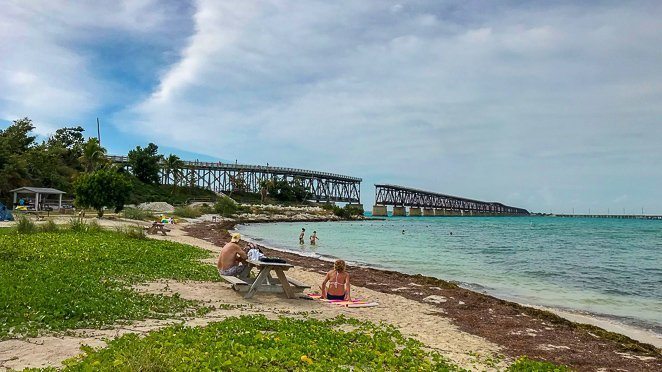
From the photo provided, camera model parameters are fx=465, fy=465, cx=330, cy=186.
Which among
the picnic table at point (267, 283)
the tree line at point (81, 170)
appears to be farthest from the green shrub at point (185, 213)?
the picnic table at point (267, 283)

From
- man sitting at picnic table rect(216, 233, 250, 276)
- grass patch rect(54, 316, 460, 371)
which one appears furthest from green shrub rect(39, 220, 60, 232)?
grass patch rect(54, 316, 460, 371)

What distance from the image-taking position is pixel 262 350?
5.92m

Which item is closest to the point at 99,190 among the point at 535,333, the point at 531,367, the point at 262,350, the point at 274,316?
the point at 274,316

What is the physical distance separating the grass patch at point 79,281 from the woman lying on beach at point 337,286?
3296 mm

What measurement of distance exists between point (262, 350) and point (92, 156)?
212 ft

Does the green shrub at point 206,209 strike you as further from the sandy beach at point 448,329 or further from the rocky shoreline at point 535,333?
the sandy beach at point 448,329

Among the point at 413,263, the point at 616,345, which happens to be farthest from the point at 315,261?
the point at 616,345

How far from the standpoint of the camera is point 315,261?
22.6m

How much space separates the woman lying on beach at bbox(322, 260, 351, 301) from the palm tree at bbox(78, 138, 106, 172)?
58.4m

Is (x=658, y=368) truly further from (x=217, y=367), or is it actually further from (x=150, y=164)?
(x=150, y=164)

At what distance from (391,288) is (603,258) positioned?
22042 millimetres

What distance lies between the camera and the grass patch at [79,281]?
7130 millimetres

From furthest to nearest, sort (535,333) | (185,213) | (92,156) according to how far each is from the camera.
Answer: (92,156), (185,213), (535,333)

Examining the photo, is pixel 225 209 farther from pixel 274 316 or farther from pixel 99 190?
pixel 274 316
